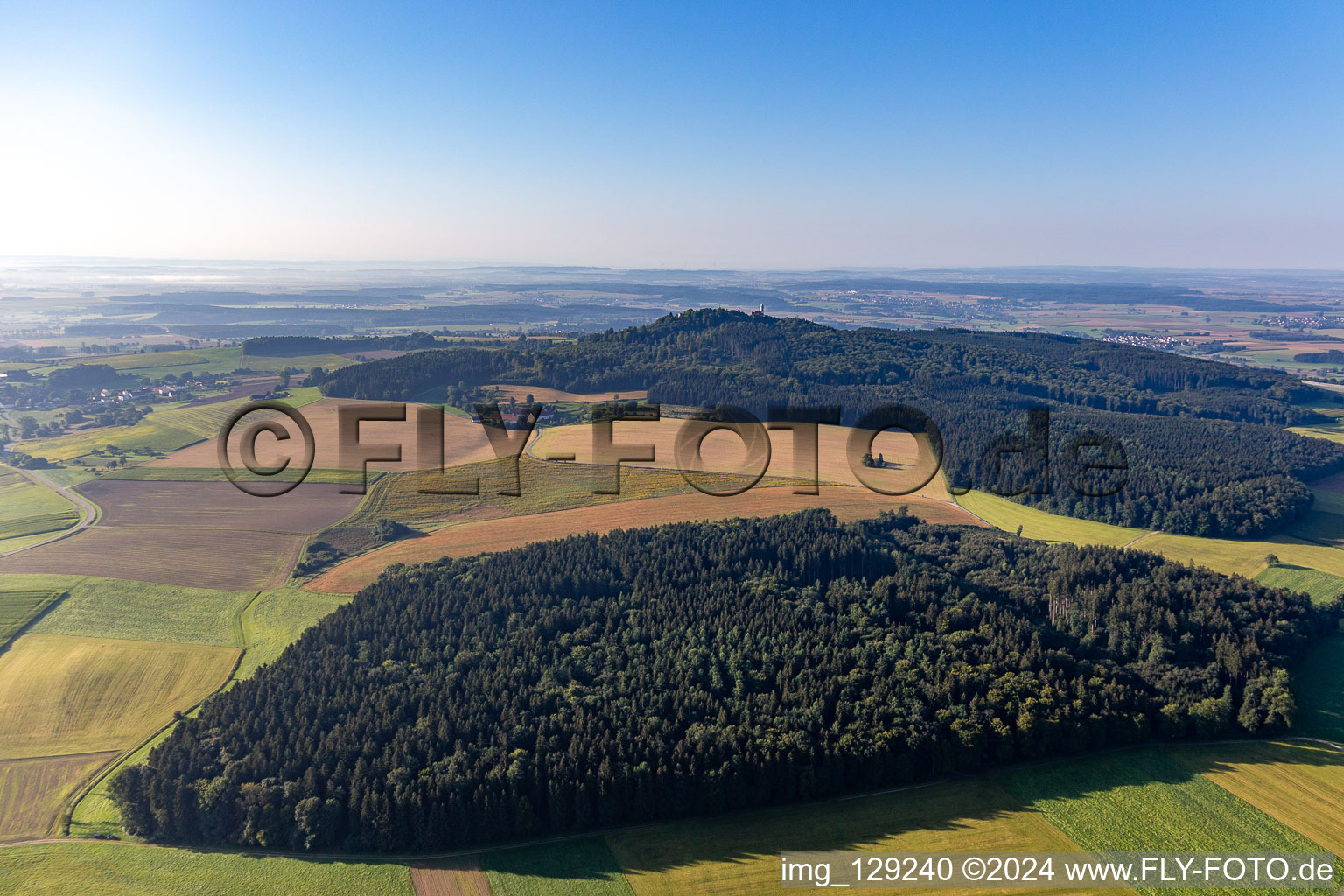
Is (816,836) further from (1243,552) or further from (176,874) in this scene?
(1243,552)

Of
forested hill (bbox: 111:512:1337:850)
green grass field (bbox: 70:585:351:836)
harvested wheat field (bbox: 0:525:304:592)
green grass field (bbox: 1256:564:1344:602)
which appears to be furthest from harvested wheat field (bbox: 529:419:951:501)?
green grass field (bbox: 70:585:351:836)

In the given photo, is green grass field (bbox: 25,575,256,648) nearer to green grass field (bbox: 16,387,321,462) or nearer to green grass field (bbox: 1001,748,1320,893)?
green grass field (bbox: 16,387,321,462)

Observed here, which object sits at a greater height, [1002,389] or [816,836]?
[1002,389]

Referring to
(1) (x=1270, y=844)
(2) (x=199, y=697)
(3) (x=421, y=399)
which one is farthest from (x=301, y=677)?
(3) (x=421, y=399)

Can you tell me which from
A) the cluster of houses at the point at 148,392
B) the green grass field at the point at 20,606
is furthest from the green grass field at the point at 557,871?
the cluster of houses at the point at 148,392

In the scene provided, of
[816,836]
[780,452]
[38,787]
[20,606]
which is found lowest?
[38,787]

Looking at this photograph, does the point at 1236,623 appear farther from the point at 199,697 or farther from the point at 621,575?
the point at 199,697

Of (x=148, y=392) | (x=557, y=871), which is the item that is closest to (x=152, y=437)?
(x=148, y=392)
